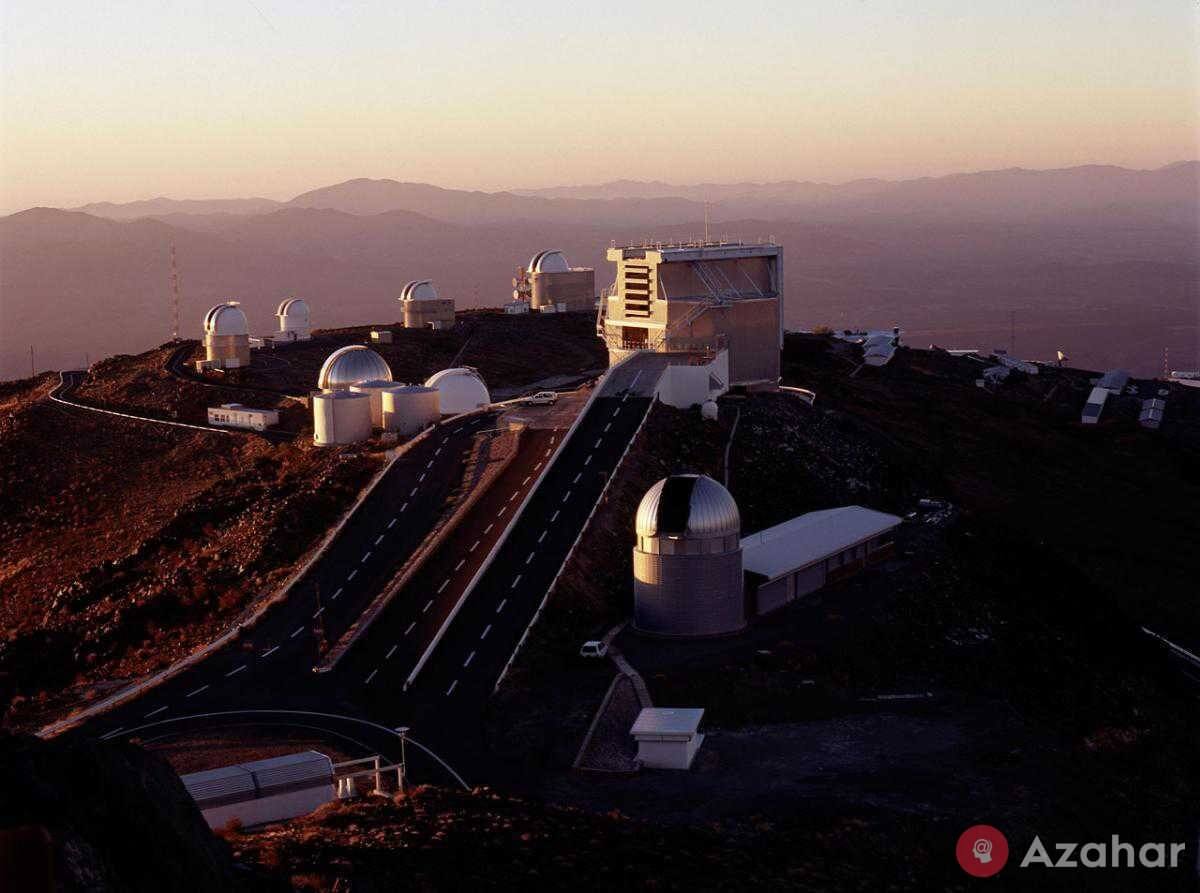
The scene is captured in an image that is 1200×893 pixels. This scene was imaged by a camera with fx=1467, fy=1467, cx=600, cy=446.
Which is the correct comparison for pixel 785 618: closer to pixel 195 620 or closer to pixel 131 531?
pixel 195 620

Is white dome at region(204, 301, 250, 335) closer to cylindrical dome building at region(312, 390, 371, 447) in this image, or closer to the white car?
cylindrical dome building at region(312, 390, 371, 447)

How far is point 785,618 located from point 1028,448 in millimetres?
30364

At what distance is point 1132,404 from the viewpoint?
78.3 meters

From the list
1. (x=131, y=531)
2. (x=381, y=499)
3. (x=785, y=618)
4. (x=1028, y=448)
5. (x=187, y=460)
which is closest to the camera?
(x=785, y=618)

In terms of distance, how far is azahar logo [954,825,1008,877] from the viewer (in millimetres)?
22109

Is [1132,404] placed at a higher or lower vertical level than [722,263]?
lower

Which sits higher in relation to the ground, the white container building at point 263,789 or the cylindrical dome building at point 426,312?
the cylindrical dome building at point 426,312

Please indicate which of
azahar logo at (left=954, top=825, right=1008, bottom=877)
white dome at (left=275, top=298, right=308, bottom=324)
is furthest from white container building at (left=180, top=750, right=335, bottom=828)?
white dome at (left=275, top=298, right=308, bottom=324)

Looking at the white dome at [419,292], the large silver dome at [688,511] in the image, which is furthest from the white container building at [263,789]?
the white dome at [419,292]

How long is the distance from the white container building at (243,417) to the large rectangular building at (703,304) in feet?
43.1

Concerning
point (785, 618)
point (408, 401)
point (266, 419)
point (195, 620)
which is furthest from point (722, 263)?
point (195, 620)

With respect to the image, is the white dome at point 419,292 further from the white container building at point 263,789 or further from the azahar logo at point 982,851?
the azahar logo at point 982,851

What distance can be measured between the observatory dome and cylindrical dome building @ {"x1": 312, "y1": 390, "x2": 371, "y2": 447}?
323cm

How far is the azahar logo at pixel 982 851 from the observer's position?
22109 mm
